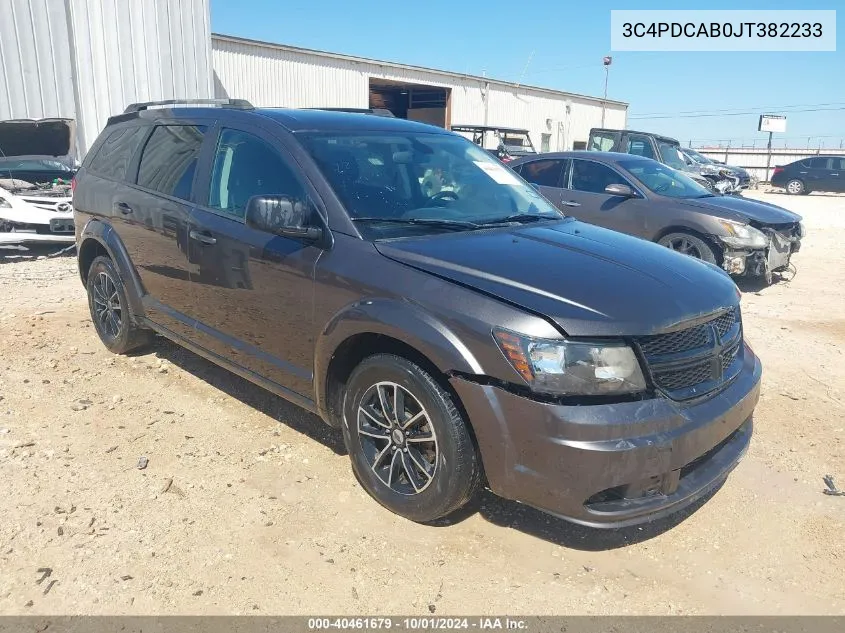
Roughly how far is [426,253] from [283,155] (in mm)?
1076

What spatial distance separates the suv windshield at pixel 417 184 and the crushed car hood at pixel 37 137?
28.4ft

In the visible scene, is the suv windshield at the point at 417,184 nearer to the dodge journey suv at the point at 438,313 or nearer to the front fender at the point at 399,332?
the dodge journey suv at the point at 438,313

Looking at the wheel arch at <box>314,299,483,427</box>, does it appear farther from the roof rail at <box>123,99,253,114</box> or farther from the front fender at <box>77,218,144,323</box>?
the front fender at <box>77,218,144,323</box>

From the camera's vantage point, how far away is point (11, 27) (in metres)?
12.6

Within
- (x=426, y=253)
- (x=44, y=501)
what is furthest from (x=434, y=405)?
(x=44, y=501)

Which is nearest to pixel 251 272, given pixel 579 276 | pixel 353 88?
pixel 579 276

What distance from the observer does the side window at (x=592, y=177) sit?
8.45 metres

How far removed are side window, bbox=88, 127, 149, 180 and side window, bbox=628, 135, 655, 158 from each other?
42.6 feet

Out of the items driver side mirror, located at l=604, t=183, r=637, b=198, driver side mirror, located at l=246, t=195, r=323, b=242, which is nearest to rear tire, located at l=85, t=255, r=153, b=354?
driver side mirror, located at l=246, t=195, r=323, b=242

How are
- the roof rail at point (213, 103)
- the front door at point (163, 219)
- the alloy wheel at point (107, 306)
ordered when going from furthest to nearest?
the alloy wheel at point (107, 306)
the roof rail at point (213, 103)
the front door at point (163, 219)

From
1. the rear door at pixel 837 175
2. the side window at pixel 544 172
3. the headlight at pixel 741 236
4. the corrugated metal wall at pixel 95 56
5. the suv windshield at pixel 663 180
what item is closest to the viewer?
the headlight at pixel 741 236


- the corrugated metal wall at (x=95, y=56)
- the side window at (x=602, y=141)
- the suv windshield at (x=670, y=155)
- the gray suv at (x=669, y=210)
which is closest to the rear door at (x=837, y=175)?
the suv windshield at (x=670, y=155)

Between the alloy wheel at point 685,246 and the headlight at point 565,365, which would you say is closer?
the headlight at point 565,365
